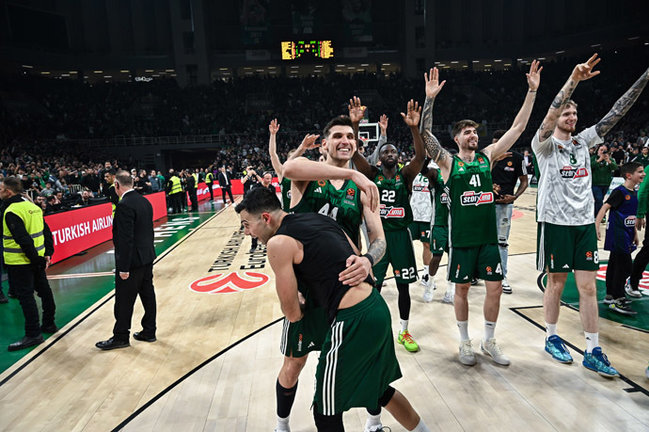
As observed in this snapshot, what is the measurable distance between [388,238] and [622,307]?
3079mm

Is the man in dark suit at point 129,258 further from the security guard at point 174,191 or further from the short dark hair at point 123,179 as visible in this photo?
the security guard at point 174,191

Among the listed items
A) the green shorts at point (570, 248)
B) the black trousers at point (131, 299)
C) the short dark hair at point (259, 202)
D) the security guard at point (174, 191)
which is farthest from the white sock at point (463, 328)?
the security guard at point (174, 191)

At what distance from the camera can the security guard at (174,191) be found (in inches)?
657

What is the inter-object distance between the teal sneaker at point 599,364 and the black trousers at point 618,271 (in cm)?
176

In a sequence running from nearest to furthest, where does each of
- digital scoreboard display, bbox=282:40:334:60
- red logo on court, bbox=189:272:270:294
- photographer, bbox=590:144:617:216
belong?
red logo on court, bbox=189:272:270:294 → photographer, bbox=590:144:617:216 → digital scoreboard display, bbox=282:40:334:60

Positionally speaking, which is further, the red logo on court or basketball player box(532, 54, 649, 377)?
the red logo on court

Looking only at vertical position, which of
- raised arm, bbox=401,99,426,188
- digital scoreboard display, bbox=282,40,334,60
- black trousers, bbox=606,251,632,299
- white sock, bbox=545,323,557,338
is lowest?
white sock, bbox=545,323,557,338

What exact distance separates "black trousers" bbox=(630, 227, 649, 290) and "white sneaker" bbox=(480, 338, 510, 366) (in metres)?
2.61

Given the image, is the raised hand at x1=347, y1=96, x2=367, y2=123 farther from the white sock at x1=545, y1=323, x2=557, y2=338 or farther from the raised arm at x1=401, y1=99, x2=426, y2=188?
the white sock at x1=545, y1=323, x2=557, y2=338

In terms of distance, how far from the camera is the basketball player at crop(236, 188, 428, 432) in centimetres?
209

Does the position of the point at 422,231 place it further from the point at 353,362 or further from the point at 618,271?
the point at 353,362

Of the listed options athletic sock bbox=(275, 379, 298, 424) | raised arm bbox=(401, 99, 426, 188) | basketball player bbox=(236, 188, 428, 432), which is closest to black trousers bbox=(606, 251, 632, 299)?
raised arm bbox=(401, 99, 426, 188)

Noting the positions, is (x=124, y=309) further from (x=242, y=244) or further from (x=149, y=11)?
(x=149, y=11)

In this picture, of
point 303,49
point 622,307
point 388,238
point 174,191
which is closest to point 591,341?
point 622,307
